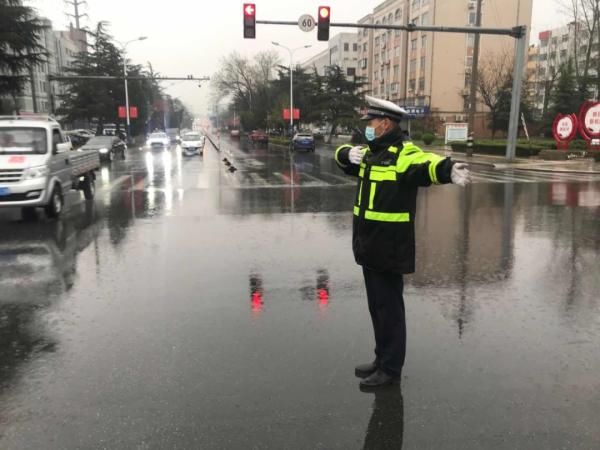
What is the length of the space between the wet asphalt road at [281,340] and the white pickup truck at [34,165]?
0.94 meters

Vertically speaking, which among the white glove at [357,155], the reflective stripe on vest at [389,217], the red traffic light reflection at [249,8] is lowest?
the reflective stripe on vest at [389,217]

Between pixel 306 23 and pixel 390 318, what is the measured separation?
18156mm

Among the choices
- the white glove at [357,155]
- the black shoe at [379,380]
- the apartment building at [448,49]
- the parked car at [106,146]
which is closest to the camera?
the black shoe at [379,380]

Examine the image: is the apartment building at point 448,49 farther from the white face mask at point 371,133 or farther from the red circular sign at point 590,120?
the white face mask at point 371,133

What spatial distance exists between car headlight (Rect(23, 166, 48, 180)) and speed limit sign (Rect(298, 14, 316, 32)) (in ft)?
40.0

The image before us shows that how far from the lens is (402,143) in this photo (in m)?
3.88

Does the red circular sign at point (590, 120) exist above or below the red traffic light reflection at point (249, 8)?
below

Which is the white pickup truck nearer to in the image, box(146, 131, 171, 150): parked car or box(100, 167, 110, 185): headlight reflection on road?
box(100, 167, 110, 185): headlight reflection on road

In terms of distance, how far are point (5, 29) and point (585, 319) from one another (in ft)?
116

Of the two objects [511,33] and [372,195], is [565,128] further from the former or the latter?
[372,195]

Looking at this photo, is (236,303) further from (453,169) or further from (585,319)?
(585,319)

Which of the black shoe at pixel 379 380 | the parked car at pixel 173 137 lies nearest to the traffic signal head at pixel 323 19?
the black shoe at pixel 379 380

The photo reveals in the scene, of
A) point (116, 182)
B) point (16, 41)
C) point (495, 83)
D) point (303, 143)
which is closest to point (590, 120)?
point (303, 143)

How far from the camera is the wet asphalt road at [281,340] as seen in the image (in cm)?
336
